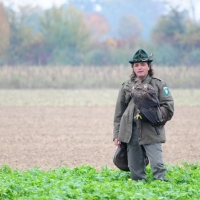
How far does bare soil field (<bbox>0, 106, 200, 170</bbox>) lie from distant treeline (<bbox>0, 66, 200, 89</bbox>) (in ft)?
46.5

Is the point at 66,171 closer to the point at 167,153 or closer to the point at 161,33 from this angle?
the point at 167,153

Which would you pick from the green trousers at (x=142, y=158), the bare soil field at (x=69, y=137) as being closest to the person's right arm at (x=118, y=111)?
the green trousers at (x=142, y=158)

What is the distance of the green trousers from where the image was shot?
7863mm

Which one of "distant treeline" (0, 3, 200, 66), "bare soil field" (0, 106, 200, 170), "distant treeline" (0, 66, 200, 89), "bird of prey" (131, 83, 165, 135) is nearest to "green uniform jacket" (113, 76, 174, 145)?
"bird of prey" (131, 83, 165, 135)

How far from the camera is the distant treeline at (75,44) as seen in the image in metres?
56.1

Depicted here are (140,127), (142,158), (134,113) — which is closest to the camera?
(140,127)

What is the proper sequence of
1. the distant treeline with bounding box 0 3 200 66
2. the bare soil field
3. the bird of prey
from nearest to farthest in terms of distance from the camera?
the bird of prey → the bare soil field → the distant treeline with bounding box 0 3 200 66

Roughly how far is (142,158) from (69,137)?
7716 mm

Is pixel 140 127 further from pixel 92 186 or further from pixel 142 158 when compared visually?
pixel 92 186

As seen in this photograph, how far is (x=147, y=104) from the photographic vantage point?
774 centimetres

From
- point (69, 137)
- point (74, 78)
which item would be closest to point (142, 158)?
point (69, 137)

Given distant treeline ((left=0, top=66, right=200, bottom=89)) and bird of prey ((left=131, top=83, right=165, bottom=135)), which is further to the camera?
distant treeline ((left=0, top=66, right=200, bottom=89))

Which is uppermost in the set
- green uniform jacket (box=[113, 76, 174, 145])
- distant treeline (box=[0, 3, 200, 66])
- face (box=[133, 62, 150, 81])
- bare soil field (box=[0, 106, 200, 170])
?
distant treeline (box=[0, 3, 200, 66])

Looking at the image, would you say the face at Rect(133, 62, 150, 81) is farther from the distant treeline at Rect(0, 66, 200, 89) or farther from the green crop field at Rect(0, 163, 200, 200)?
the distant treeline at Rect(0, 66, 200, 89)
